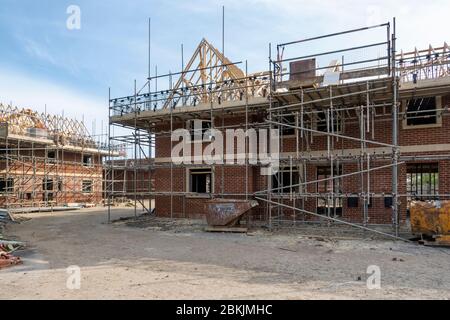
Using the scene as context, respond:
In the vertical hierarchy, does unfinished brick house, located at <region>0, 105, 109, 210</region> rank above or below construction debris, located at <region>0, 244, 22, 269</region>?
above

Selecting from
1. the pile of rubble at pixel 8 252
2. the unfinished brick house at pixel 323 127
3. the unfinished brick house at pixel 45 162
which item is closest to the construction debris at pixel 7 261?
the pile of rubble at pixel 8 252

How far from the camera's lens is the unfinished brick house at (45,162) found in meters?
22.9

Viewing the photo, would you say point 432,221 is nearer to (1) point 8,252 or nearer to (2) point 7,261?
(2) point 7,261

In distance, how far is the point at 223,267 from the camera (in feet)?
24.3

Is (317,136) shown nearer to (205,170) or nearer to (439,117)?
(439,117)

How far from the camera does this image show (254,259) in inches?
321

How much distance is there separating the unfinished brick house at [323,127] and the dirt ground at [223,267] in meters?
2.17

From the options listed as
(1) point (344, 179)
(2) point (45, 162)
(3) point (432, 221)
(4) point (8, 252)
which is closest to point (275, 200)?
(1) point (344, 179)
